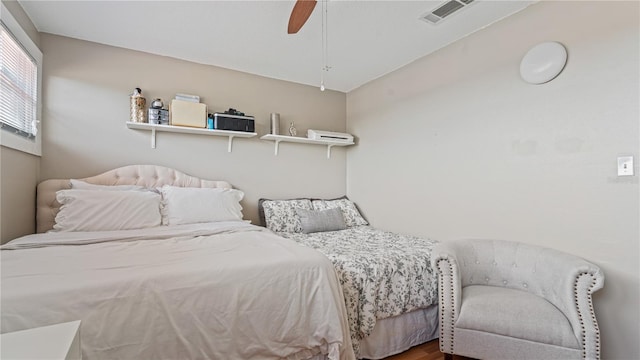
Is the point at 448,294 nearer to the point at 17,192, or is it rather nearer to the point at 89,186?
the point at 89,186

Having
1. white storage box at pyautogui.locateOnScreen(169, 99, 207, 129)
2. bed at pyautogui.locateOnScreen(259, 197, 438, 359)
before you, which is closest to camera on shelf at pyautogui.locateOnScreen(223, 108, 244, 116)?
white storage box at pyautogui.locateOnScreen(169, 99, 207, 129)

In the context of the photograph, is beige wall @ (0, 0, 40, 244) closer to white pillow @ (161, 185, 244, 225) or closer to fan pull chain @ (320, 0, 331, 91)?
white pillow @ (161, 185, 244, 225)

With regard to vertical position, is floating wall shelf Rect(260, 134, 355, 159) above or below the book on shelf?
below

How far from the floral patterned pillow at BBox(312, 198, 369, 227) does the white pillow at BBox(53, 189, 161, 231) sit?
1.73m

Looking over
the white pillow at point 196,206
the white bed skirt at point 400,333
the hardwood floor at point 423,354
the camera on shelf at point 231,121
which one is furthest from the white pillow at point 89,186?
the hardwood floor at point 423,354

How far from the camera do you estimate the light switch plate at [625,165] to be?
1571 mm

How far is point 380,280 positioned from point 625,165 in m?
1.54

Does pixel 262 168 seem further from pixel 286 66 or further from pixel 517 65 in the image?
pixel 517 65

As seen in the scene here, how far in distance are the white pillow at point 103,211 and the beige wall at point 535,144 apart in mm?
2433

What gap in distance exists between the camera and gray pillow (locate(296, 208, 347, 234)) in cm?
299

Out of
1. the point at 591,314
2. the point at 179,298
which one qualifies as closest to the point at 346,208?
the point at 591,314

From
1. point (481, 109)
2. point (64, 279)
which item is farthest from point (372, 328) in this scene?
point (481, 109)

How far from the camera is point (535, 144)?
6.55 feet

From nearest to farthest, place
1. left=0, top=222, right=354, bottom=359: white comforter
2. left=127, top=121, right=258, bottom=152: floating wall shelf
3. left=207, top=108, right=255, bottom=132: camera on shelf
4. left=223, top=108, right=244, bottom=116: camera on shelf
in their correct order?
left=0, top=222, right=354, bottom=359: white comforter < left=127, top=121, right=258, bottom=152: floating wall shelf < left=207, top=108, right=255, bottom=132: camera on shelf < left=223, top=108, right=244, bottom=116: camera on shelf
